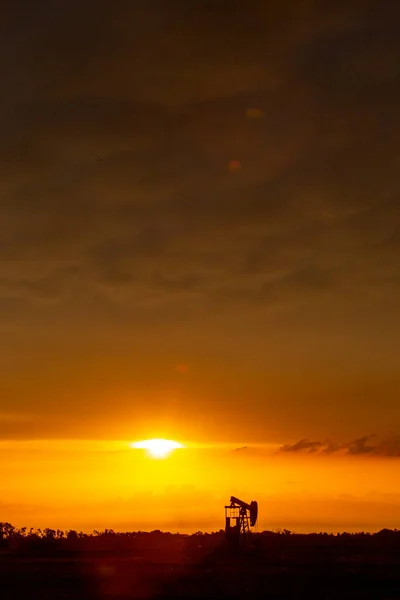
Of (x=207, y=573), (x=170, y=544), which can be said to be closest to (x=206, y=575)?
(x=207, y=573)

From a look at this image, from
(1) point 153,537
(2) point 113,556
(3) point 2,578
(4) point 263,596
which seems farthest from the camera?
(1) point 153,537

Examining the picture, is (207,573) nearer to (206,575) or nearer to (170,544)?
(206,575)

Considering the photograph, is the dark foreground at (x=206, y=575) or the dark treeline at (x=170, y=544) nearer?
the dark foreground at (x=206, y=575)

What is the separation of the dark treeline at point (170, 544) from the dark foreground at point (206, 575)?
653mm

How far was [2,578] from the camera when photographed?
126ft

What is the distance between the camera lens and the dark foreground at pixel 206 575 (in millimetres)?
32156

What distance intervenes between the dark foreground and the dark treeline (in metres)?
0.65

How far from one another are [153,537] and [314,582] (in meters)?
55.1

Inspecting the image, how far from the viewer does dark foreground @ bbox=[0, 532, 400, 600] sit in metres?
32.2

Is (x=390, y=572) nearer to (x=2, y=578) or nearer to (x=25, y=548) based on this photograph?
(x=2, y=578)

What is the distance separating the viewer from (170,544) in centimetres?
7388

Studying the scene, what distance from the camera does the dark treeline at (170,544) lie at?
202ft

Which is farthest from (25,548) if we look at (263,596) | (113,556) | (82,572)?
(263,596)

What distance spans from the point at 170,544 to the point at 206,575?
36.1 m
